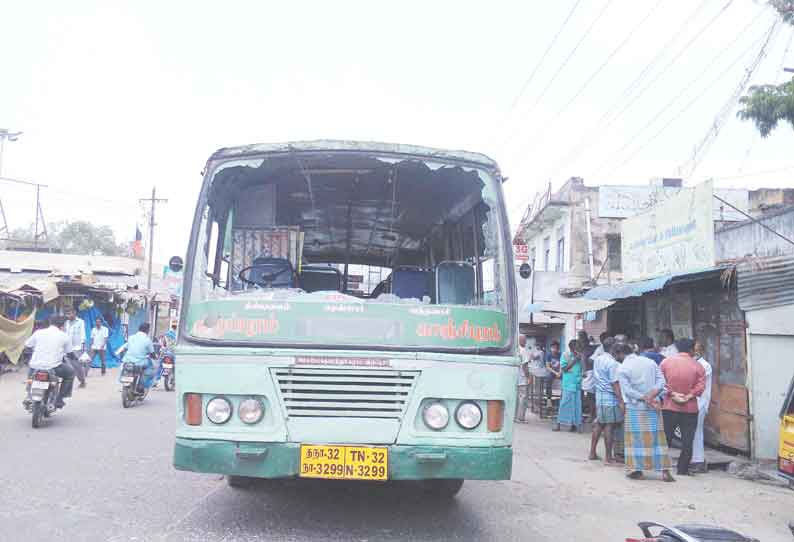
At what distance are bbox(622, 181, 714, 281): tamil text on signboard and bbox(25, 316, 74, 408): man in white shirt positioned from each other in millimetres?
9331

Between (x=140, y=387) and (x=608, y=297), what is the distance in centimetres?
831

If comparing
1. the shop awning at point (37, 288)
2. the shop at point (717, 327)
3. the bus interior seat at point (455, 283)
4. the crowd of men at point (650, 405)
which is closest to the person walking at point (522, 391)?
the shop at point (717, 327)

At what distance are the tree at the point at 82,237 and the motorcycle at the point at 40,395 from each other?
167ft

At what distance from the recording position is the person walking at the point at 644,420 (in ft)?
26.3

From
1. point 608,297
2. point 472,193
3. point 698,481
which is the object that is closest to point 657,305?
point 608,297

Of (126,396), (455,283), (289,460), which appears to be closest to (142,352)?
(126,396)

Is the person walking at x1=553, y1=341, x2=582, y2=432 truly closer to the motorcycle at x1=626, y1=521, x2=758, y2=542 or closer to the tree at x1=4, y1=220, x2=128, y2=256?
the motorcycle at x1=626, y1=521, x2=758, y2=542

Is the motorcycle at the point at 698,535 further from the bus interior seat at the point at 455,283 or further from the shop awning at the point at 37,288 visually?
the shop awning at the point at 37,288

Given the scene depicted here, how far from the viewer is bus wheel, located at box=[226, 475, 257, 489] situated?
6.17 meters

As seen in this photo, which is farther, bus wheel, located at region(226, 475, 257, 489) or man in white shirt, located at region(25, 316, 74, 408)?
man in white shirt, located at region(25, 316, 74, 408)

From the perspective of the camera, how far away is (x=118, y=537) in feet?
15.9

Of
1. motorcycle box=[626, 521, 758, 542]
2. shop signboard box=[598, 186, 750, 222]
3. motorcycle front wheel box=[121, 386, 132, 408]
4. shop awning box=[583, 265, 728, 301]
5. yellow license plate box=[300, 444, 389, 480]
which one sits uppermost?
Result: shop signboard box=[598, 186, 750, 222]

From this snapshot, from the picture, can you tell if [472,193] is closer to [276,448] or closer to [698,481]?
[276,448]

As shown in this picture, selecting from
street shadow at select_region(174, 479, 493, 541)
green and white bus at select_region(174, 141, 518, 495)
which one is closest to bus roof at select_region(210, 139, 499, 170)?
green and white bus at select_region(174, 141, 518, 495)
